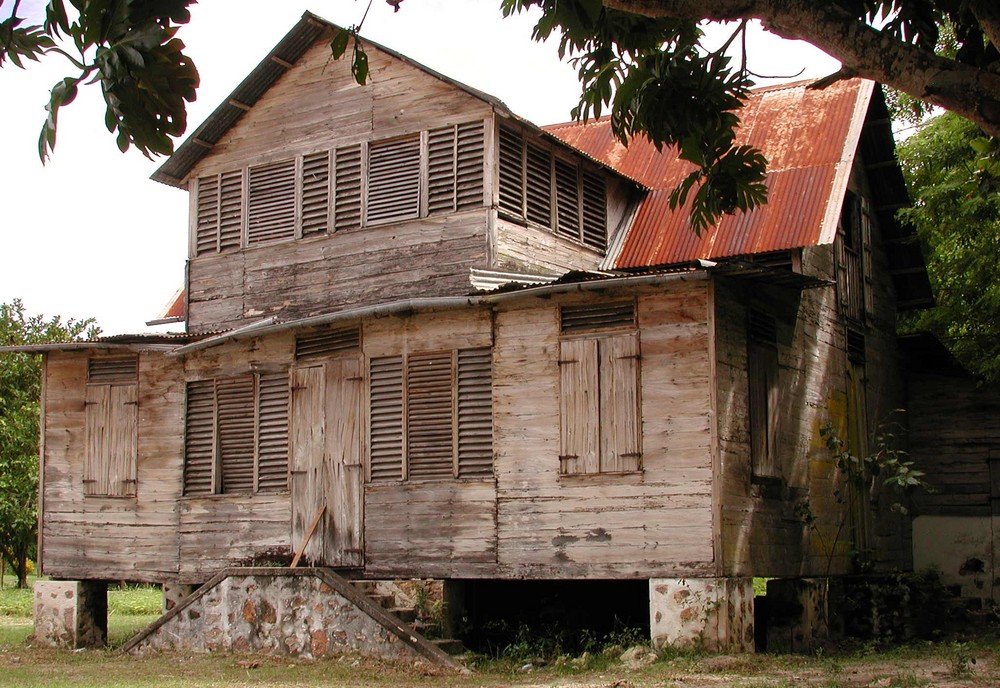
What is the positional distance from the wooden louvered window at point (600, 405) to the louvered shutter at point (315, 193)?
481 cm

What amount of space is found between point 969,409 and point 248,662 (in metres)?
12.9

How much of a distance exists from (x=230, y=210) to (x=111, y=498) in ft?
15.6

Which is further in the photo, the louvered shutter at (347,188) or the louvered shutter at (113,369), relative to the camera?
the louvered shutter at (113,369)

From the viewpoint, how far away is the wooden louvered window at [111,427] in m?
19.5

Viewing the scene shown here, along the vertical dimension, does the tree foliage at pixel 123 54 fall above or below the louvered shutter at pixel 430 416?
above

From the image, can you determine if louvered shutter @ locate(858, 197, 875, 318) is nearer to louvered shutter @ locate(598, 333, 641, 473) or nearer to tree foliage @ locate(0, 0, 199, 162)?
louvered shutter @ locate(598, 333, 641, 473)

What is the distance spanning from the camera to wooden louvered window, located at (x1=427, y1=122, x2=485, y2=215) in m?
17.6

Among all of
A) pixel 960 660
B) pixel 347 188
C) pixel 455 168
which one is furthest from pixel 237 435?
pixel 960 660

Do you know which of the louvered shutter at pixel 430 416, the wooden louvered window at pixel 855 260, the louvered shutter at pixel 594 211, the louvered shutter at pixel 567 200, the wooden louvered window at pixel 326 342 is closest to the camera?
the louvered shutter at pixel 430 416

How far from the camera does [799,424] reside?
57.4ft

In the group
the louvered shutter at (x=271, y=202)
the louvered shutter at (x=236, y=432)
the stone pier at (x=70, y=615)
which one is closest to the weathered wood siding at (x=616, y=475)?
the louvered shutter at (x=236, y=432)

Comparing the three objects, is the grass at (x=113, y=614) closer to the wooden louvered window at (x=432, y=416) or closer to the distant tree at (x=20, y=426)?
the distant tree at (x=20, y=426)

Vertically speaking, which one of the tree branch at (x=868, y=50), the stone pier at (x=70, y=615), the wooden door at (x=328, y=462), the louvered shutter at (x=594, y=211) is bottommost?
the stone pier at (x=70, y=615)

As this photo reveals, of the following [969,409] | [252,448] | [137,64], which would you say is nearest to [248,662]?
[252,448]
